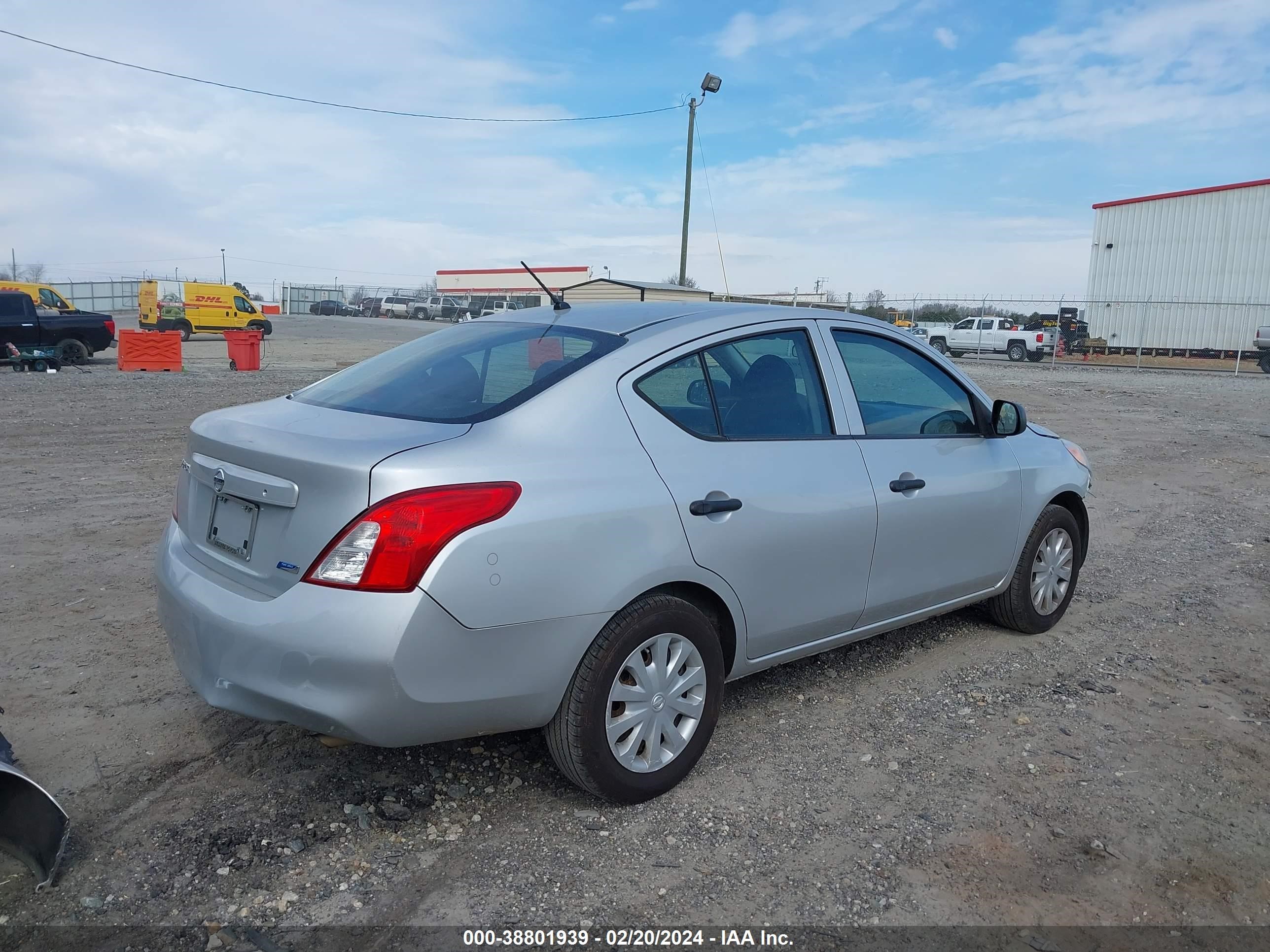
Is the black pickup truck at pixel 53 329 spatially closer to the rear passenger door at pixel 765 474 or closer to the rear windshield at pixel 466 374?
the rear windshield at pixel 466 374

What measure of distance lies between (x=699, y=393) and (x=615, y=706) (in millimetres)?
1102

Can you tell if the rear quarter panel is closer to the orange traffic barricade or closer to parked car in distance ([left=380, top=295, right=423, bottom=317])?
the orange traffic barricade

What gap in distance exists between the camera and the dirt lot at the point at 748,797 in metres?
2.71

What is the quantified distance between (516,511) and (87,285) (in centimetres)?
6654

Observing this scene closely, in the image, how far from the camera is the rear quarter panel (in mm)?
2670

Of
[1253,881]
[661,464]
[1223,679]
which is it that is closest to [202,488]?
[661,464]

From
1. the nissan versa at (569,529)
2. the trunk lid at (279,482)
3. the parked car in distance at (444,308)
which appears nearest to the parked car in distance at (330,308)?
the parked car in distance at (444,308)

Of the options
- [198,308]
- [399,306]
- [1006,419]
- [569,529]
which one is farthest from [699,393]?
[399,306]

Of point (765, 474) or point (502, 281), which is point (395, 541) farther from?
point (502, 281)

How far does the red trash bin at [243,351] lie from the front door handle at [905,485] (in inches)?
756

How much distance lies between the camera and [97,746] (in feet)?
11.5

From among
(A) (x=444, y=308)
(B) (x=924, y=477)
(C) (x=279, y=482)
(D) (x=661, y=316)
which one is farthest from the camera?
(A) (x=444, y=308)

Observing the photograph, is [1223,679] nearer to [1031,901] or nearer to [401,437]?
[1031,901]

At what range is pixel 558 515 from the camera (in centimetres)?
282
